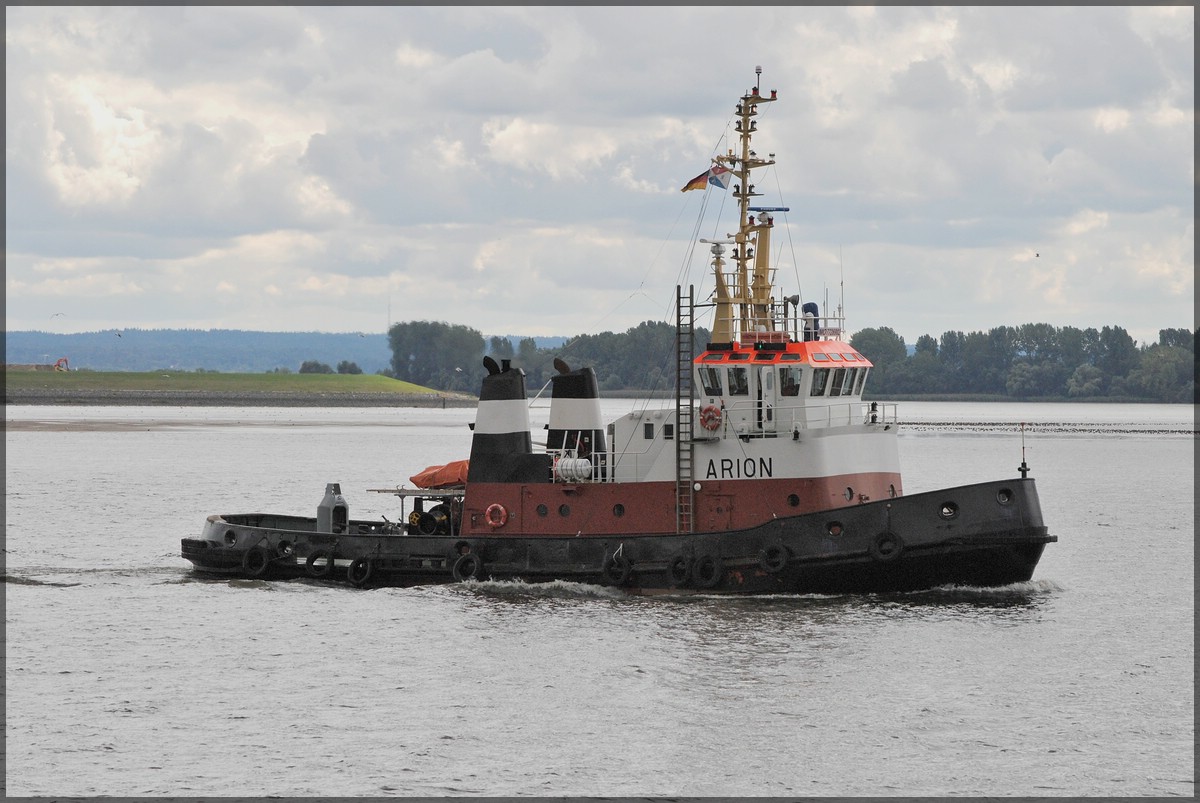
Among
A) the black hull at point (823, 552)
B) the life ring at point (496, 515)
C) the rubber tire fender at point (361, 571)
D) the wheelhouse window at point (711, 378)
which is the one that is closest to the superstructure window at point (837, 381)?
the wheelhouse window at point (711, 378)

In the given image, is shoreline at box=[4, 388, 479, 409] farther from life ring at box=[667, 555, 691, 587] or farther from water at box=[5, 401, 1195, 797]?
life ring at box=[667, 555, 691, 587]

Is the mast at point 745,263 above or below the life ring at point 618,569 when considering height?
above

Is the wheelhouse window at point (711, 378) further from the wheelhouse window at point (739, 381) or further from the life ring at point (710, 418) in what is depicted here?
the life ring at point (710, 418)

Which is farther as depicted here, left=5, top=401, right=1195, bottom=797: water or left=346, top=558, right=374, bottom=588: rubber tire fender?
left=346, top=558, right=374, bottom=588: rubber tire fender

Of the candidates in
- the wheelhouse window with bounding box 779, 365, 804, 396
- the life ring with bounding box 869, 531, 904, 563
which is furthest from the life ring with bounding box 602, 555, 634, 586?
the life ring with bounding box 869, 531, 904, 563

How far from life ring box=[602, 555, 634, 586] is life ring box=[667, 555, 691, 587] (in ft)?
2.34

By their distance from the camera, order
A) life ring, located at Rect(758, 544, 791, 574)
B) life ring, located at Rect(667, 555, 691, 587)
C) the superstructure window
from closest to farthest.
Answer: life ring, located at Rect(758, 544, 791, 574), life ring, located at Rect(667, 555, 691, 587), the superstructure window

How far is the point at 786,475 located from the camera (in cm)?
2517

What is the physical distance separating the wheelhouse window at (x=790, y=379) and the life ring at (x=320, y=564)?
9014mm

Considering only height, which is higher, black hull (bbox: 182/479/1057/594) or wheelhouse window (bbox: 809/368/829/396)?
wheelhouse window (bbox: 809/368/829/396)

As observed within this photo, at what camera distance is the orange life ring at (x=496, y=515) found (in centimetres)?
2659

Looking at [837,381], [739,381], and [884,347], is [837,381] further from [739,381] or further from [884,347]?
[884,347]

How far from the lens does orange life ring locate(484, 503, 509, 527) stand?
2659 centimetres

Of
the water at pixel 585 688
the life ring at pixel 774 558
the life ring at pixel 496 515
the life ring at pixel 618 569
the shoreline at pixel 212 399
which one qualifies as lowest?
the water at pixel 585 688
